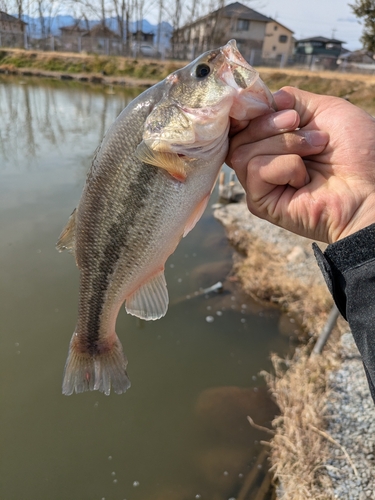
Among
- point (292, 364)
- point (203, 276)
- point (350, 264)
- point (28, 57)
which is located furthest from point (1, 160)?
point (28, 57)

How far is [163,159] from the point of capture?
68.4 inches

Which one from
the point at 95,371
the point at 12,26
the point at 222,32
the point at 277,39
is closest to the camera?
the point at 95,371

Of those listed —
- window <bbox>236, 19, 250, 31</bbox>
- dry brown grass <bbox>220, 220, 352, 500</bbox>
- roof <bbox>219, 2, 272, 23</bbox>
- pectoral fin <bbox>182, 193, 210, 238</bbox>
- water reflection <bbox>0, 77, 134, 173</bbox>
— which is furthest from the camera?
window <bbox>236, 19, 250, 31</bbox>

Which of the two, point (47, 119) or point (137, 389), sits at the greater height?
point (47, 119)

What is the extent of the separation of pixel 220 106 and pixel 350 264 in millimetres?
890

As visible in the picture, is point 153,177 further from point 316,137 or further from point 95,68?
point 95,68

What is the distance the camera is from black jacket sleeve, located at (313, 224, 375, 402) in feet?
5.09

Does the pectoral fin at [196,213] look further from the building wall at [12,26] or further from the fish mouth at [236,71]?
the building wall at [12,26]

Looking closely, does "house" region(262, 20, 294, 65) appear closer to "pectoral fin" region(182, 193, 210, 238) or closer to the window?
the window

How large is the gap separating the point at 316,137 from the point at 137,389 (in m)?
4.11

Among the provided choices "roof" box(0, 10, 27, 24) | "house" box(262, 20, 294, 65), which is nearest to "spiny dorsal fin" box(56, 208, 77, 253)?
"roof" box(0, 10, 27, 24)

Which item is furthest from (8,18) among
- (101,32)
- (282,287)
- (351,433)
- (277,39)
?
(351,433)

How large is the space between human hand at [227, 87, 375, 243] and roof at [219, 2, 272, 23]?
51.4 m

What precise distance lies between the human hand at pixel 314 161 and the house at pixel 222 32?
3568 centimetres
